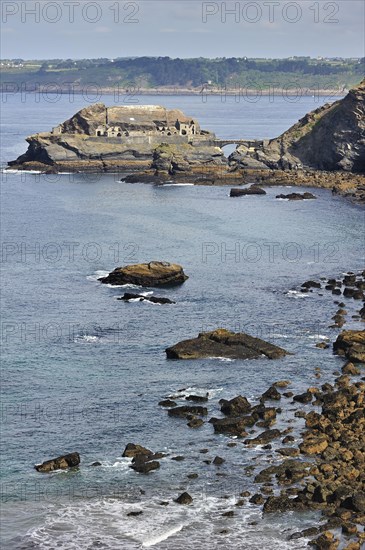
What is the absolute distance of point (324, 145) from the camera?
551 ft

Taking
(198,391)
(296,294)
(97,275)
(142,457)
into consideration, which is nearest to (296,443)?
(142,457)

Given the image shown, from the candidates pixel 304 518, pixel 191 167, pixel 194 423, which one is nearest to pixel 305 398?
pixel 194 423

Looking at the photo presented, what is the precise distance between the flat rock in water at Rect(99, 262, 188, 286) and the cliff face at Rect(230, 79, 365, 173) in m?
81.3

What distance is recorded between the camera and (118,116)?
7338 inches

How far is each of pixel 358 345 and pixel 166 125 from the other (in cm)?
12621

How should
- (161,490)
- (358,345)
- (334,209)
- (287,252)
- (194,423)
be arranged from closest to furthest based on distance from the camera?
(161,490) < (194,423) < (358,345) < (287,252) < (334,209)

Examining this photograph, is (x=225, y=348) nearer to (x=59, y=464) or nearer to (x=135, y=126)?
(x=59, y=464)

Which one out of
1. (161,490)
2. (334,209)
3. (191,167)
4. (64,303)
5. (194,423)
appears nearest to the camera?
(161,490)

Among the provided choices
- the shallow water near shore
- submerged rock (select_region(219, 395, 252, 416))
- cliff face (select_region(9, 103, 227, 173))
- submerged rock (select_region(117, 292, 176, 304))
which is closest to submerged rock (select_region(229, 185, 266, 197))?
the shallow water near shore

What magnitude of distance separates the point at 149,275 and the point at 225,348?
21055 mm

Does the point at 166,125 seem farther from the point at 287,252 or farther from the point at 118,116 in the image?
the point at 287,252

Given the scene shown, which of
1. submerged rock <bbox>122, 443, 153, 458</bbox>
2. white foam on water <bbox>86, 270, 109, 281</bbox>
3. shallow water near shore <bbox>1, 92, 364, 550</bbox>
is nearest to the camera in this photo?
shallow water near shore <bbox>1, 92, 364, 550</bbox>

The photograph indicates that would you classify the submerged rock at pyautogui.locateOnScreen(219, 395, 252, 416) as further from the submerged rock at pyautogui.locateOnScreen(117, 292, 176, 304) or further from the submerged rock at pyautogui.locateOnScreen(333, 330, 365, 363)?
the submerged rock at pyautogui.locateOnScreen(117, 292, 176, 304)

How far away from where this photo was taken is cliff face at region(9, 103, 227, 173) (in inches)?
6811
